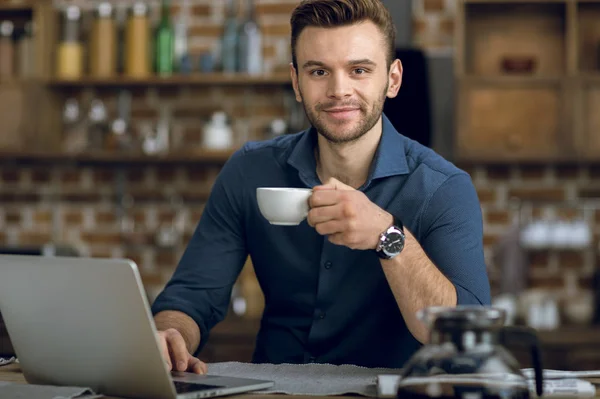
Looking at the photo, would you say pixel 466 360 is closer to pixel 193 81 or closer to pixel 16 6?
pixel 193 81

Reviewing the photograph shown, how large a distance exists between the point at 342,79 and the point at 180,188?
2.21m

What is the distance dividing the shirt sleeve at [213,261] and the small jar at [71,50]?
1986mm

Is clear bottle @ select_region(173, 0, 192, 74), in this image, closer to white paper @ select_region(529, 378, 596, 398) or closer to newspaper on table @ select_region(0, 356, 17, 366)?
newspaper on table @ select_region(0, 356, 17, 366)

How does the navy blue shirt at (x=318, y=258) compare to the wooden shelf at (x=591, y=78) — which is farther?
the wooden shelf at (x=591, y=78)

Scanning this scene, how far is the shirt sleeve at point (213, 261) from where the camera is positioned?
5.61 feet

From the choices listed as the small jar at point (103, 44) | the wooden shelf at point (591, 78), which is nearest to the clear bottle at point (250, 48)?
the small jar at point (103, 44)

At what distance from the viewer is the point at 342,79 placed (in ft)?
5.45

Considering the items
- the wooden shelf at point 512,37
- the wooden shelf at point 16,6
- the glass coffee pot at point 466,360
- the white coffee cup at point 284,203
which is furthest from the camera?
the wooden shelf at point 16,6

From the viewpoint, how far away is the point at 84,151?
370 cm

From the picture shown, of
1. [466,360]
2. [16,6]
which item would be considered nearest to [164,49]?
[16,6]

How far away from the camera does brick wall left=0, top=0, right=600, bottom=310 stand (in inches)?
141

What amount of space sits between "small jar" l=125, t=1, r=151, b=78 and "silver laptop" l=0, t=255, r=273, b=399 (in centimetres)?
252

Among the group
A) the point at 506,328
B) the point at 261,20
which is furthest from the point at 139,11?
the point at 506,328

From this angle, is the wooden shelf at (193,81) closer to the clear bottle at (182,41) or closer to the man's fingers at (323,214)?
the clear bottle at (182,41)
